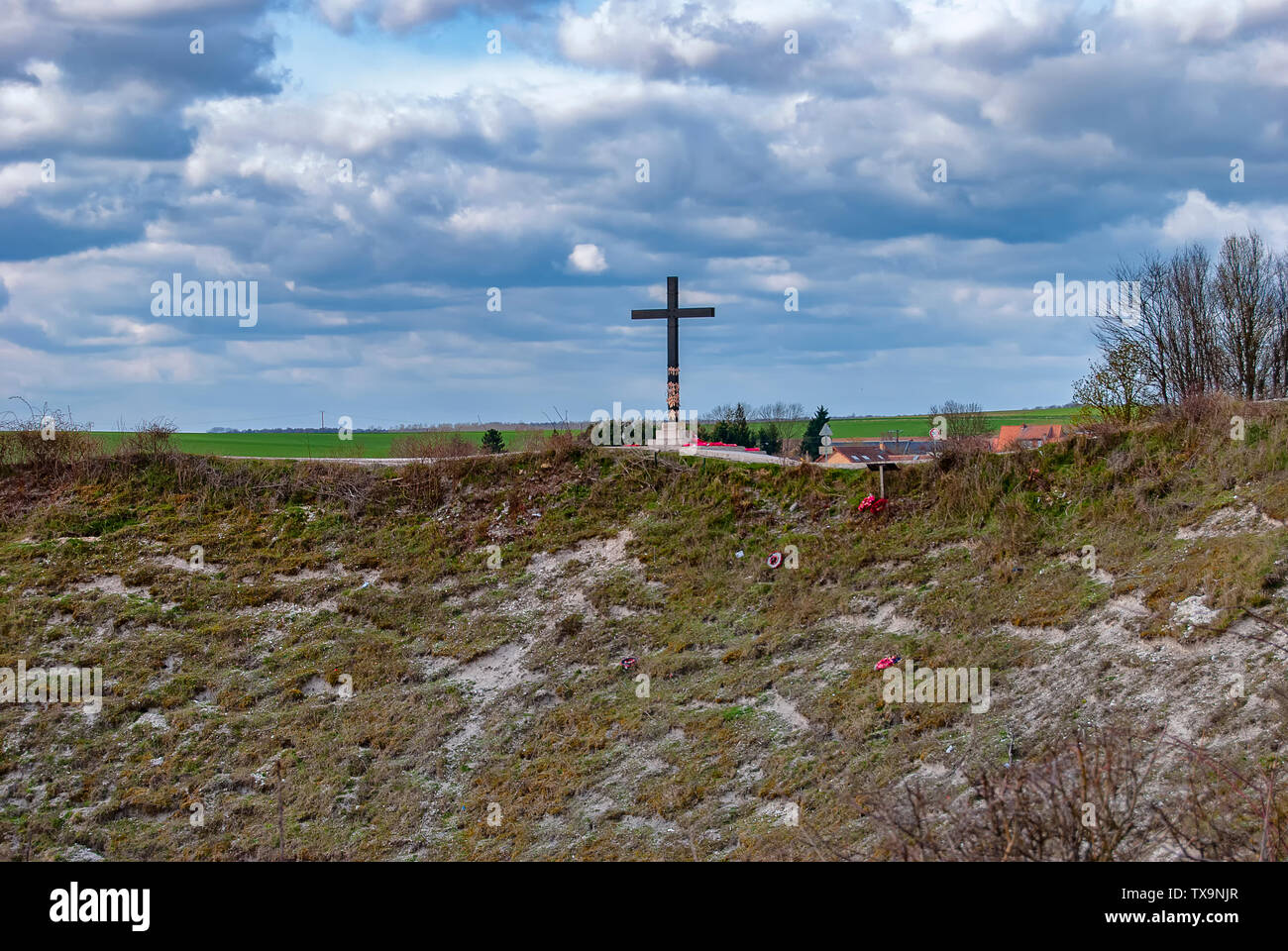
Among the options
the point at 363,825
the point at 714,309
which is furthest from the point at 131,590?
the point at 714,309

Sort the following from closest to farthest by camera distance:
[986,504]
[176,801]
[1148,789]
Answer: [1148,789] < [176,801] < [986,504]

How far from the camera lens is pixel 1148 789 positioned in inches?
430

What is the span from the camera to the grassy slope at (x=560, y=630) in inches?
572

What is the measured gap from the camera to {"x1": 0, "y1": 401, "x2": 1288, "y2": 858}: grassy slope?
47.6 feet

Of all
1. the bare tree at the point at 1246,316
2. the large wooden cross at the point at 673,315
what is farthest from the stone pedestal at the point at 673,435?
the bare tree at the point at 1246,316

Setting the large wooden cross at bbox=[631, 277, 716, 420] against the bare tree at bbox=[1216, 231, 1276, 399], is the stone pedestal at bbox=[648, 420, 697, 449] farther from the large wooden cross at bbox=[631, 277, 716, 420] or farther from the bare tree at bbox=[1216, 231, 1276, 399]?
the bare tree at bbox=[1216, 231, 1276, 399]

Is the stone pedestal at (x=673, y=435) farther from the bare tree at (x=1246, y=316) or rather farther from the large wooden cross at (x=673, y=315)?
the bare tree at (x=1246, y=316)

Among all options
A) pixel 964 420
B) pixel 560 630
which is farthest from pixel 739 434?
pixel 560 630

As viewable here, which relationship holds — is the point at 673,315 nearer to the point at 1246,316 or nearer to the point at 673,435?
the point at 673,435

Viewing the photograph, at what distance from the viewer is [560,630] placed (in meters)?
19.5

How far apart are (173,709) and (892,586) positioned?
13.9 meters

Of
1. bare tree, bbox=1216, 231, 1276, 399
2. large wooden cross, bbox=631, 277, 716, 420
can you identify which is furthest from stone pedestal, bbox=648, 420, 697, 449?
bare tree, bbox=1216, 231, 1276, 399

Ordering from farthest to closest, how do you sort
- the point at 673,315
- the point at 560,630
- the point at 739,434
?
the point at 739,434 → the point at 673,315 → the point at 560,630
